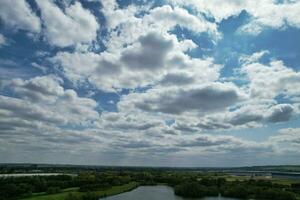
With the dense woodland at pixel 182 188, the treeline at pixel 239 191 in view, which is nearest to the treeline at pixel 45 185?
the dense woodland at pixel 182 188

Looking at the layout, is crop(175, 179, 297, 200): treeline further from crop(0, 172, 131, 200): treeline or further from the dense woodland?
crop(0, 172, 131, 200): treeline

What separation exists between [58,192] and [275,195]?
41.3 metres

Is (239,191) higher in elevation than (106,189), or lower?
lower

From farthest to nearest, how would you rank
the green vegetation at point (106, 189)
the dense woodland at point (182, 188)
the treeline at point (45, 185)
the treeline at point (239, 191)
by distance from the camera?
the treeline at point (239, 191) → the dense woodland at point (182, 188) → the treeline at point (45, 185) → the green vegetation at point (106, 189)

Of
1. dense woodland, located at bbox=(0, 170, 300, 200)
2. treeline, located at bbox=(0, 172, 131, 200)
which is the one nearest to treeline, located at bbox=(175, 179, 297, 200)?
dense woodland, located at bbox=(0, 170, 300, 200)

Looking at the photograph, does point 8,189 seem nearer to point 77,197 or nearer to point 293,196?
point 77,197

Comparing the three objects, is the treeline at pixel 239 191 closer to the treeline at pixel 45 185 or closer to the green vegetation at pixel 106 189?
the green vegetation at pixel 106 189

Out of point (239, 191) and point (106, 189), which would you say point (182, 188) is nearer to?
point (239, 191)

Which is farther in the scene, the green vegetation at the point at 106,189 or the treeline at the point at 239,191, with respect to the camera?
the treeline at the point at 239,191

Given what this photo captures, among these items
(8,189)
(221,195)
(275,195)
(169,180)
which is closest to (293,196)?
(275,195)

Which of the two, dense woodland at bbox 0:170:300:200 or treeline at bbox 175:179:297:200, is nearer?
dense woodland at bbox 0:170:300:200

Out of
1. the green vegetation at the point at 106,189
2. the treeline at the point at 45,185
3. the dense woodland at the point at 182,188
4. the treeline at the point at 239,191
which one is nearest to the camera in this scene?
the green vegetation at the point at 106,189

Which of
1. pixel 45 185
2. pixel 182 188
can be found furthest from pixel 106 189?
pixel 182 188

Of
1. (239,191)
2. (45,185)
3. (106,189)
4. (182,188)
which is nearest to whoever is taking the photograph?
(239,191)
